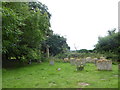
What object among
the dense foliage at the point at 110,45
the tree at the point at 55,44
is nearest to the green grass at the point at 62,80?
the dense foliage at the point at 110,45

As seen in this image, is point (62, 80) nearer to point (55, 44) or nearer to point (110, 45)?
point (55, 44)

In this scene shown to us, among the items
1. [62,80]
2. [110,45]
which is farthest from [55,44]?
[62,80]

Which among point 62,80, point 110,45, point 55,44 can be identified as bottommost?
point 62,80

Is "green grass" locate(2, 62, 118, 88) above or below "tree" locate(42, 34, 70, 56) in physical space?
below

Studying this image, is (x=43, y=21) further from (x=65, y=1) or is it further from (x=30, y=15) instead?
(x=65, y=1)

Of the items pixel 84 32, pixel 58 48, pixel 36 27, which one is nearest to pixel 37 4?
pixel 36 27

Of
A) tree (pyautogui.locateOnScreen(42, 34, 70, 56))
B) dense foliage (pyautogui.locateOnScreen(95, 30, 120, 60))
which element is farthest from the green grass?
tree (pyautogui.locateOnScreen(42, 34, 70, 56))

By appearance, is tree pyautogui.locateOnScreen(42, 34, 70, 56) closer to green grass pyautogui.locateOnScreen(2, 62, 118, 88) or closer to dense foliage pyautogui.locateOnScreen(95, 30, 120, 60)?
dense foliage pyautogui.locateOnScreen(95, 30, 120, 60)

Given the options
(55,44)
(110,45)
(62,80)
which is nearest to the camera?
(62,80)

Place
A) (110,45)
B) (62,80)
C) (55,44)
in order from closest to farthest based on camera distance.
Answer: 1. (62,80)
2. (110,45)
3. (55,44)

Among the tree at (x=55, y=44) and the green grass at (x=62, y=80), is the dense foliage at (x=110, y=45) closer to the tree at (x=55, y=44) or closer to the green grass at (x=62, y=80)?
the tree at (x=55, y=44)

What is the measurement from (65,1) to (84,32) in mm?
10833

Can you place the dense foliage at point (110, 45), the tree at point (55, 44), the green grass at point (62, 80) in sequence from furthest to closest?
the tree at point (55, 44) < the dense foliage at point (110, 45) < the green grass at point (62, 80)

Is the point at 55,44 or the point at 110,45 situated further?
the point at 55,44
